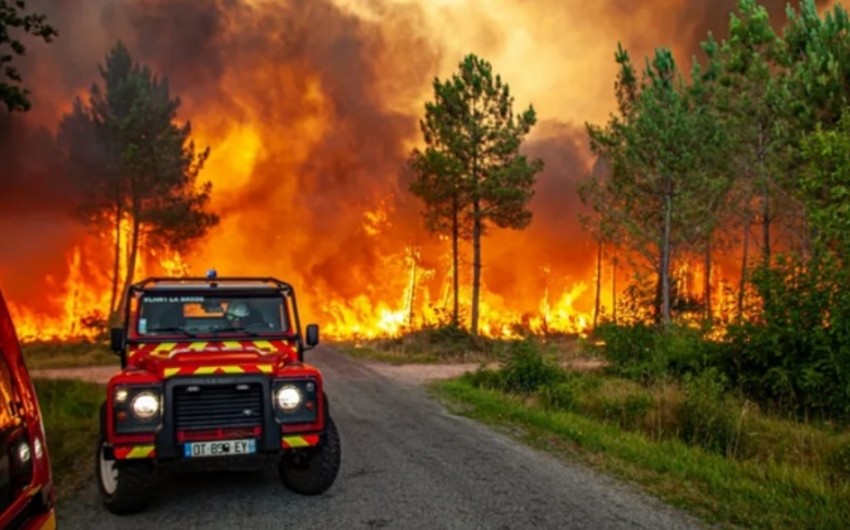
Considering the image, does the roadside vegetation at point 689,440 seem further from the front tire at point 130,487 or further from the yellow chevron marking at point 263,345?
the front tire at point 130,487

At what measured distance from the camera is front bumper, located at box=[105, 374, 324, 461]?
251 inches

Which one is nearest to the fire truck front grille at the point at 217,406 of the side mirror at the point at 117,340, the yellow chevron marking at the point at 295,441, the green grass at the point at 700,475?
the yellow chevron marking at the point at 295,441

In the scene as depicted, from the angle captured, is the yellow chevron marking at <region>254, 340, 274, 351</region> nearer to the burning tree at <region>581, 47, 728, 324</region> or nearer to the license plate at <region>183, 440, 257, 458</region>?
the license plate at <region>183, 440, 257, 458</region>

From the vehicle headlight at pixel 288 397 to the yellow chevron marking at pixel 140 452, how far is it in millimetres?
1294

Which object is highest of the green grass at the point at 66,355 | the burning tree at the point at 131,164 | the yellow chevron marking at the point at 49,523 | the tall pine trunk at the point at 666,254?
the burning tree at the point at 131,164

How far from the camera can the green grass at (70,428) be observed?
8438 millimetres

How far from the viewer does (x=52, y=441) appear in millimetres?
10391

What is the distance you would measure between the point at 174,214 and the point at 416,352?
19.1m

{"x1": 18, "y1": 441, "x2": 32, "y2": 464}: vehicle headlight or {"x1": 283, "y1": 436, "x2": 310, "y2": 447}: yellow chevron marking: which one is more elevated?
{"x1": 18, "y1": 441, "x2": 32, "y2": 464}: vehicle headlight

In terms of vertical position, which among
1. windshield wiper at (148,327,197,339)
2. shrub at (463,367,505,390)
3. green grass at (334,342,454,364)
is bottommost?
green grass at (334,342,454,364)

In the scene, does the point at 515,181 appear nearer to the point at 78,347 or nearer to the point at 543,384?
the point at 543,384

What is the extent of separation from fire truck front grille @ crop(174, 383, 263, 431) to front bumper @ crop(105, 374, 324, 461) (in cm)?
Result: 4

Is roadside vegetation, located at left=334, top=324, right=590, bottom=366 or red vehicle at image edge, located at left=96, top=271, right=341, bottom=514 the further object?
roadside vegetation, located at left=334, top=324, right=590, bottom=366

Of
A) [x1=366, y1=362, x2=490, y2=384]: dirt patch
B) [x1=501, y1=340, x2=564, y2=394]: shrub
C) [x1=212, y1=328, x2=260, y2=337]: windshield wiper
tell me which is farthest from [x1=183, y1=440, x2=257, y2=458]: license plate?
[x1=366, y1=362, x2=490, y2=384]: dirt patch
